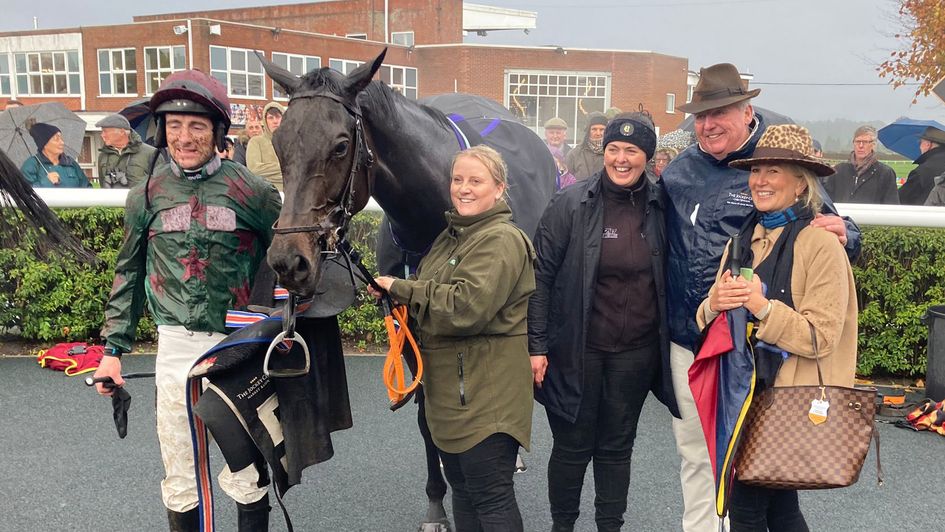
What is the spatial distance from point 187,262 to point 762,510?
2.18m

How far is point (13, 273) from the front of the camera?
5.92 meters

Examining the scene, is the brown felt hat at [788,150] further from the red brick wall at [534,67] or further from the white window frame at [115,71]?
the white window frame at [115,71]

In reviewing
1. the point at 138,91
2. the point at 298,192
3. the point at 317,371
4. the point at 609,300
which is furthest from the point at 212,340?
the point at 138,91

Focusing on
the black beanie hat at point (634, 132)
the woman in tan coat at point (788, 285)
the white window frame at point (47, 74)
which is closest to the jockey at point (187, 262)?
the black beanie hat at point (634, 132)

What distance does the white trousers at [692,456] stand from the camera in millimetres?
2858

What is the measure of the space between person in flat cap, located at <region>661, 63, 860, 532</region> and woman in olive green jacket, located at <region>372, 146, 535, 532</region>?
2.22 ft

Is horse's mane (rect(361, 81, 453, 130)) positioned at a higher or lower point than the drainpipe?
lower

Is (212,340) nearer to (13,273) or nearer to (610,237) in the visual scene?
(610,237)

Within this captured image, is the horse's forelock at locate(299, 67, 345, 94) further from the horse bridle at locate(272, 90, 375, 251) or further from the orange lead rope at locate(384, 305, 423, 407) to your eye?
the orange lead rope at locate(384, 305, 423, 407)

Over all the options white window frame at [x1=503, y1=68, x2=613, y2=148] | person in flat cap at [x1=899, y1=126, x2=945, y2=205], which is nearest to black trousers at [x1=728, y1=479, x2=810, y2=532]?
person in flat cap at [x1=899, y1=126, x2=945, y2=205]

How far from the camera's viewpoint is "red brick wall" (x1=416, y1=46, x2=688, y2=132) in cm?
3797

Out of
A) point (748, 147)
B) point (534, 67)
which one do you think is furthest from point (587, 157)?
point (534, 67)

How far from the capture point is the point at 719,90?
278 centimetres

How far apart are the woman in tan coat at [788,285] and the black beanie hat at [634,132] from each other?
1.33 feet
